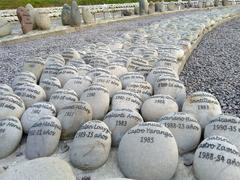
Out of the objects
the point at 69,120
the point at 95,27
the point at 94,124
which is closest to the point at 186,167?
the point at 94,124

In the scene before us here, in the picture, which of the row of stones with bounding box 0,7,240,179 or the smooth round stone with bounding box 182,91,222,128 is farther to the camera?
the smooth round stone with bounding box 182,91,222,128

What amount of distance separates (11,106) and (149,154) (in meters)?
1.62

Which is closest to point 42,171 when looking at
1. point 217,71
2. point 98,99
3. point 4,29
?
point 98,99

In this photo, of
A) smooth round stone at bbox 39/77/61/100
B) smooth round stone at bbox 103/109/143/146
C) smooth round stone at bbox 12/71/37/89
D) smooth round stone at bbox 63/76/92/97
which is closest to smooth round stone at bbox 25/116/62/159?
smooth round stone at bbox 103/109/143/146

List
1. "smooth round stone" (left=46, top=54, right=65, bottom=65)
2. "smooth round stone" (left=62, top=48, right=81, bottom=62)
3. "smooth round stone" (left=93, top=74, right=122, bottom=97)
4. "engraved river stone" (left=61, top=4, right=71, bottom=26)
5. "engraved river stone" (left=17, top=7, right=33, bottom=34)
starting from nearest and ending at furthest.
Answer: "smooth round stone" (left=93, top=74, right=122, bottom=97) → "smooth round stone" (left=46, top=54, right=65, bottom=65) → "smooth round stone" (left=62, top=48, right=81, bottom=62) → "engraved river stone" (left=17, top=7, right=33, bottom=34) → "engraved river stone" (left=61, top=4, right=71, bottom=26)

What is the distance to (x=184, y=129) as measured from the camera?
3.37 meters

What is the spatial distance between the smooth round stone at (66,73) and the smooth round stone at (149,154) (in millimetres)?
1985

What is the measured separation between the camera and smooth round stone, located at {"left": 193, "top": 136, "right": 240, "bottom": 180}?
2.85 meters

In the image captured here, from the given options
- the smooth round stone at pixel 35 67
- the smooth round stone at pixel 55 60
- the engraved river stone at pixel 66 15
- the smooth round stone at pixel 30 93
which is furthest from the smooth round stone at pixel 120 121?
the engraved river stone at pixel 66 15

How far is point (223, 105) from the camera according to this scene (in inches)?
192

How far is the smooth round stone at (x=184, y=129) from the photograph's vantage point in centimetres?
332

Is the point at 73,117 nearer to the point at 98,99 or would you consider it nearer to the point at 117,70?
the point at 98,99

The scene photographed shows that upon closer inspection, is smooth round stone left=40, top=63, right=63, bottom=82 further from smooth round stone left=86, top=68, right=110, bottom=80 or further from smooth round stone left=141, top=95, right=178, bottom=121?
smooth round stone left=141, top=95, right=178, bottom=121

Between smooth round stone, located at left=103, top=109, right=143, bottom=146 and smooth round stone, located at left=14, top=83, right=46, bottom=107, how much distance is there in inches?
42.6
